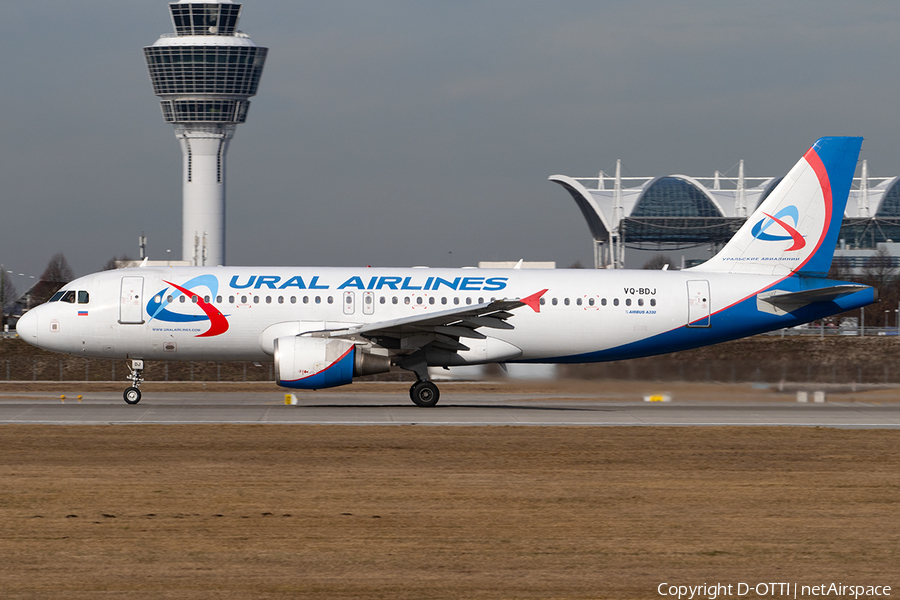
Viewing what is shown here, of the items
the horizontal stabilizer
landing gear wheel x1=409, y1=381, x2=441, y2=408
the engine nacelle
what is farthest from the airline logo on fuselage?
the horizontal stabilizer

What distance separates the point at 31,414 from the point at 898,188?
137 m

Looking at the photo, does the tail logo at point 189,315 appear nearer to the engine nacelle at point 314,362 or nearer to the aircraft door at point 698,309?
the engine nacelle at point 314,362

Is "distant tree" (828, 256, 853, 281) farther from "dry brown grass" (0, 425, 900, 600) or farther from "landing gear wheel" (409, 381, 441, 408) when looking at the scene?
"dry brown grass" (0, 425, 900, 600)

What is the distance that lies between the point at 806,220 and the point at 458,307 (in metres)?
10.4

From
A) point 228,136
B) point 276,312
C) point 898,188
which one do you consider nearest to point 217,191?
point 228,136

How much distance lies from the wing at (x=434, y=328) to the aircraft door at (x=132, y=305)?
4.84 meters

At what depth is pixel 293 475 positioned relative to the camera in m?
15.7

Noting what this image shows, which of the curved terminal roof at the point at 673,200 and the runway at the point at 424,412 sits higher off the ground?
the curved terminal roof at the point at 673,200

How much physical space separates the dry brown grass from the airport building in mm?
120727

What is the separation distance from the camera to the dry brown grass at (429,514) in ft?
32.6

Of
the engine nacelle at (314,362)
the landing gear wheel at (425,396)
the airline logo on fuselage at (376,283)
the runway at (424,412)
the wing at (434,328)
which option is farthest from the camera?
the airline logo on fuselage at (376,283)

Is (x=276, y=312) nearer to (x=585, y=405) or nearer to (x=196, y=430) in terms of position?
(x=196, y=430)

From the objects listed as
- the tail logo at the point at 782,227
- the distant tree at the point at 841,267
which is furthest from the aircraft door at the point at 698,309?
the distant tree at the point at 841,267

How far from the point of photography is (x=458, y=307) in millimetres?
28047
